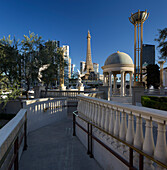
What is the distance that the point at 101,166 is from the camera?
350 cm

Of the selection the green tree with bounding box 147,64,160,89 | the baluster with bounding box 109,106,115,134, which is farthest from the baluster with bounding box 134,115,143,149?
the green tree with bounding box 147,64,160,89

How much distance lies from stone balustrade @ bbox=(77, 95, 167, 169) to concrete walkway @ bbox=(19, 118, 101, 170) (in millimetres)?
948

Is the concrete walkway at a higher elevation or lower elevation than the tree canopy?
lower

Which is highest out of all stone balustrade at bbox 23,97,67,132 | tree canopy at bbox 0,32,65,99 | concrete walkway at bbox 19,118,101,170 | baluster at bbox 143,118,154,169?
tree canopy at bbox 0,32,65,99

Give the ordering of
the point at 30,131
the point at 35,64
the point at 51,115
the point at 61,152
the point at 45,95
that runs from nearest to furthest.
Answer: the point at 61,152
the point at 30,131
the point at 51,115
the point at 35,64
the point at 45,95

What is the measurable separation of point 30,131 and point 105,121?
192 inches

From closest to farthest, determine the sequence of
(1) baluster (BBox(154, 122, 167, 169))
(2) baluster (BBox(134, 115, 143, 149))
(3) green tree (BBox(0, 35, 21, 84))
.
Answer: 1. (1) baluster (BBox(154, 122, 167, 169))
2. (2) baluster (BBox(134, 115, 143, 149))
3. (3) green tree (BBox(0, 35, 21, 84))

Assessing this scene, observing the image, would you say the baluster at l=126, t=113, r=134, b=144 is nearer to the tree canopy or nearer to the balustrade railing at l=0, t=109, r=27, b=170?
the balustrade railing at l=0, t=109, r=27, b=170

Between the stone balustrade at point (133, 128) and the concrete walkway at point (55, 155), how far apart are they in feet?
→ 3.11

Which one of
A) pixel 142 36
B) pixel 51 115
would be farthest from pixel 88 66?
pixel 51 115

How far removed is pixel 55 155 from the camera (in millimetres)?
4094

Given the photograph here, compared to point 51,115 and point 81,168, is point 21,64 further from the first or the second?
point 81,168

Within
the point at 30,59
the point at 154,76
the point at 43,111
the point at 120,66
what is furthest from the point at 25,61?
the point at 154,76

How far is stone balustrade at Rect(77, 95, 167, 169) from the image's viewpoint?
6.30ft
